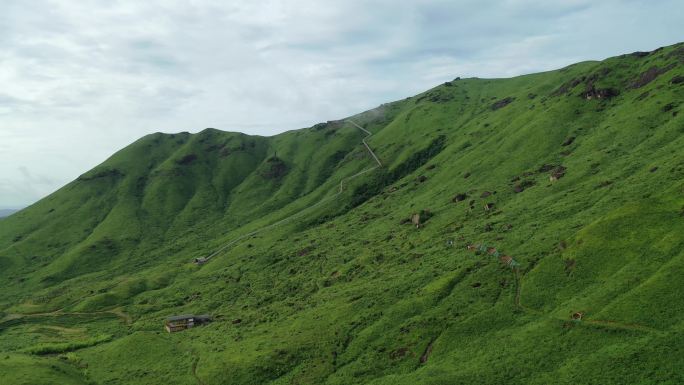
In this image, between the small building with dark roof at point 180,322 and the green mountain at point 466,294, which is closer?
the green mountain at point 466,294

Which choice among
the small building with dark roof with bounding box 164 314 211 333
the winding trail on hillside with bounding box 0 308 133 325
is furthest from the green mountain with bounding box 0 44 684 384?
the small building with dark roof with bounding box 164 314 211 333

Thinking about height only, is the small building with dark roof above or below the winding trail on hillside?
below

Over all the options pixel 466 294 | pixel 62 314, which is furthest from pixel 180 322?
pixel 466 294

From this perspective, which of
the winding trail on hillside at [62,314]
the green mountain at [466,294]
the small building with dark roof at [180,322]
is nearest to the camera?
the green mountain at [466,294]

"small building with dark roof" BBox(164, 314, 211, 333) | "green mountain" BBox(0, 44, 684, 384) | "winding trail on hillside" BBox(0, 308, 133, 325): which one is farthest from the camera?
"winding trail on hillside" BBox(0, 308, 133, 325)

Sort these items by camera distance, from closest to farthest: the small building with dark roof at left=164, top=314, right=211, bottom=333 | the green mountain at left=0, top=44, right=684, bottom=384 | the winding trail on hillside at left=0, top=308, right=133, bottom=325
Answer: the green mountain at left=0, top=44, right=684, bottom=384
the small building with dark roof at left=164, top=314, right=211, bottom=333
the winding trail on hillside at left=0, top=308, right=133, bottom=325

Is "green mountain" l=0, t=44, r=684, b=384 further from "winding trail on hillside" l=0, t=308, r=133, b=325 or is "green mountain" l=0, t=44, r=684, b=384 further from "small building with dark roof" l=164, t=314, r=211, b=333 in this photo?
"small building with dark roof" l=164, t=314, r=211, b=333

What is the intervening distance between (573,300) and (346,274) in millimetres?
71949

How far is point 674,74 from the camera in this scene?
17325 centimetres

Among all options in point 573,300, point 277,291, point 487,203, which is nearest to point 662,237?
point 573,300

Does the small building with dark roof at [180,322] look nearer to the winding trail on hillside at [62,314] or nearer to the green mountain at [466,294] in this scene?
the green mountain at [466,294]

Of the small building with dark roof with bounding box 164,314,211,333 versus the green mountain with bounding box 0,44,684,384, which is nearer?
the green mountain with bounding box 0,44,684,384

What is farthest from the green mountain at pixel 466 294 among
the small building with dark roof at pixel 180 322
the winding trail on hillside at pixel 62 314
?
the small building with dark roof at pixel 180 322

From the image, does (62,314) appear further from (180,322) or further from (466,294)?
(466,294)
